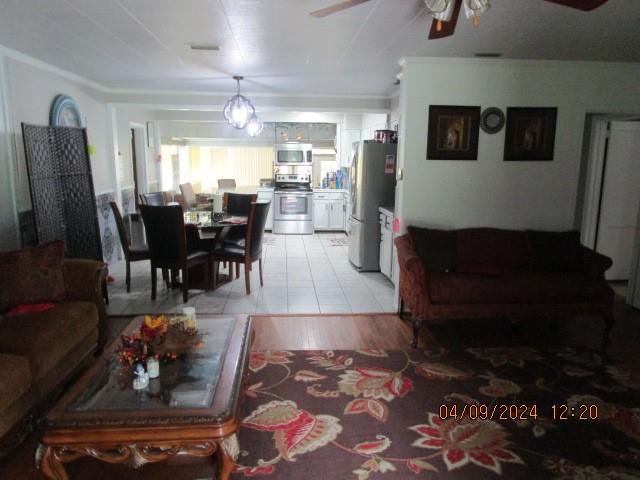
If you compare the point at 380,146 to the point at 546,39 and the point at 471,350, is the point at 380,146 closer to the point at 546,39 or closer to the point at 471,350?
the point at 546,39

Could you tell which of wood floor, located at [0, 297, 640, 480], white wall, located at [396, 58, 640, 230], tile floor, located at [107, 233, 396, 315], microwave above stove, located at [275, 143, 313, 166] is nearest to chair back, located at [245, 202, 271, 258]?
tile floor, located at [107, 233, 396, 315]

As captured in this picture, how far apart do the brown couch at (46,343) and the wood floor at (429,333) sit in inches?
23.5

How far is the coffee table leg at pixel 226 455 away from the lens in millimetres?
1746

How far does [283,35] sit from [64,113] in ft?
9.27

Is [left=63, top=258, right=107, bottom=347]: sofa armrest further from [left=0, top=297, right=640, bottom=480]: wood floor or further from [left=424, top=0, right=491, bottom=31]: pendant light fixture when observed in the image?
[left=424, top=0, right=491, bottom=31]: pendant light fixture

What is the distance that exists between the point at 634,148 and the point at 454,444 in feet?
14.6

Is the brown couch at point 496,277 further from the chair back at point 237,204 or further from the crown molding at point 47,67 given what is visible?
the crown molding at point 47,67

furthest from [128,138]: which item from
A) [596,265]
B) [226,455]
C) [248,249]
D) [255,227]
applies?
[596,265]

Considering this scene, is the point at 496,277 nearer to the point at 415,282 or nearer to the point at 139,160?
the point at 415,282

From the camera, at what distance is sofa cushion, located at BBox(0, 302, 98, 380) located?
2314mm

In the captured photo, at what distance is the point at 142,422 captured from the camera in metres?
1.72

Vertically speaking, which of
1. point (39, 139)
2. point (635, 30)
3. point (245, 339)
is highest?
point (635, 30)

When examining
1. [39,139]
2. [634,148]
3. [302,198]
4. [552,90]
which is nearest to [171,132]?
[302,198]

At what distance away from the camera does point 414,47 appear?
3373 mm
